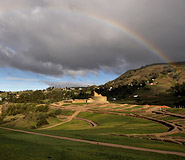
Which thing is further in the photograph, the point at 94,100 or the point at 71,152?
the point at 94,100

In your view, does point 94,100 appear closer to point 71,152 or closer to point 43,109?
point 43,109

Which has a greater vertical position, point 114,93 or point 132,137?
point 114,93

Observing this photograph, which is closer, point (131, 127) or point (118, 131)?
point (118, 131)

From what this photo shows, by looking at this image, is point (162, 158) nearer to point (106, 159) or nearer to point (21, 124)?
point (106, 159)

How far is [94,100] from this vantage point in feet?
388

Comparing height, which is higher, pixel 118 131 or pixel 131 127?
pixel 118 131

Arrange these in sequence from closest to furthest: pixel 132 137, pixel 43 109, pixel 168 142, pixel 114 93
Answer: pixel 168 142 → pixel 132 137 → pixel 43 109 → pixel 114 93

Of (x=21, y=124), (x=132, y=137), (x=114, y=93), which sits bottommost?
(x=21, y=124)

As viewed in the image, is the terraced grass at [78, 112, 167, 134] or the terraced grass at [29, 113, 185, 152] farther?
the terraced grass at [78, 112, 167, 134]

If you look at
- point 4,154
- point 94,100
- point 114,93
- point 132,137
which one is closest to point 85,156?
point 4,154

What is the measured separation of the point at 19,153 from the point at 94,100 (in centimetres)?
10677

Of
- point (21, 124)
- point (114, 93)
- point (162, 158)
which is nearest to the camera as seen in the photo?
point (162, 158)

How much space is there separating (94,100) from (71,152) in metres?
106

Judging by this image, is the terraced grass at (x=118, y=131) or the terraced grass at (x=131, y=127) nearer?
the terraced grass at (x=118, y=131)
